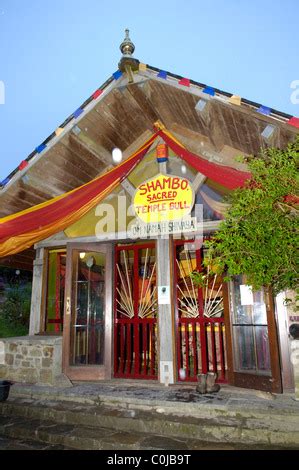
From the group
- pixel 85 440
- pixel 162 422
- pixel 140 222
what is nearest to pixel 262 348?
pixel 162 422

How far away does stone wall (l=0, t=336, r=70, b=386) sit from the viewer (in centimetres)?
521

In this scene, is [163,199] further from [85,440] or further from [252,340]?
[85,440]

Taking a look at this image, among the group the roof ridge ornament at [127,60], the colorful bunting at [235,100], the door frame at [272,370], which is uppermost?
the roof ridge ornament at [127,60]

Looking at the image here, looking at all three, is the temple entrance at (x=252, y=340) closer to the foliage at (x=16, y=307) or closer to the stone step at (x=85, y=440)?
the stone step at (x=85, y=440)

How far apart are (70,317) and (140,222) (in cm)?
218

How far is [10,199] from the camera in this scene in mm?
6367

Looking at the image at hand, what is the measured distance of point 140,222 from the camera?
228 inches

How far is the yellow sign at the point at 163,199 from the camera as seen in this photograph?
555 centimetres

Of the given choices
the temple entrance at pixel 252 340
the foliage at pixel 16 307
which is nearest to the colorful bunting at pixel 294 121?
the temple entrance at pixel 252 340

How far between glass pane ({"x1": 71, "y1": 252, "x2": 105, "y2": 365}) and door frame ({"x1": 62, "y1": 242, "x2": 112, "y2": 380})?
10 centimetres

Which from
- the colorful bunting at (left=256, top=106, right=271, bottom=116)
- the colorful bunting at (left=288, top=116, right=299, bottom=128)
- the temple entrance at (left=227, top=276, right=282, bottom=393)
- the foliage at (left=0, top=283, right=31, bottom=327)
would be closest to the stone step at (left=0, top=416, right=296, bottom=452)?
the temple entrance at (left=227, top=276, right=282, bottom=393)

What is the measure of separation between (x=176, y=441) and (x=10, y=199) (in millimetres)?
5193

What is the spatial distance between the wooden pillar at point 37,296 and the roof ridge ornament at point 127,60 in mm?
3886

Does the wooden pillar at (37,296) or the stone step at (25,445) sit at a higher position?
the wooden pillar at (37,296)
